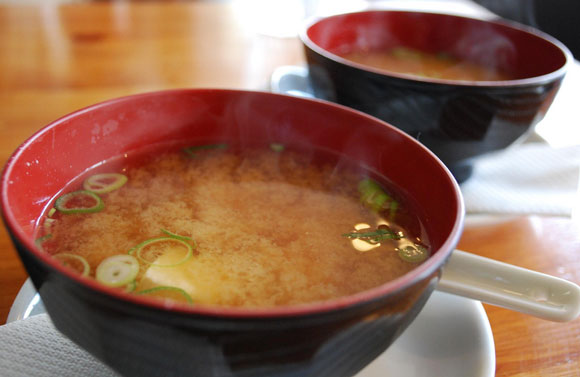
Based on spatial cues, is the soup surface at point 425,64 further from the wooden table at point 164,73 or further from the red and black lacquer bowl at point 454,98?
the wooden table at point 164,73

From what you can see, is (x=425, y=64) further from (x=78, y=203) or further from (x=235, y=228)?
(x=78, y=203)

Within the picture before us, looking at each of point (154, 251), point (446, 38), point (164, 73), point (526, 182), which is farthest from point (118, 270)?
point (446, 38)

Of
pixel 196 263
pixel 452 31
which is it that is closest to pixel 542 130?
pixel 452 31

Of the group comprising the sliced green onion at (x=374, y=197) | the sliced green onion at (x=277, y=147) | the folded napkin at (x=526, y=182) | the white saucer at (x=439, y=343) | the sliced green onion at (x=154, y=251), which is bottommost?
the folded napkin at (x=526, y=182)

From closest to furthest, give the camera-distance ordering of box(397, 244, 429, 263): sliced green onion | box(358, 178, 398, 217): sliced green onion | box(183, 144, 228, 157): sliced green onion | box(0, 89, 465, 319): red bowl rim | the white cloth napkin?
box(0, 89, 465, 319): red bowl rim
the white cloth napkin
box(397, 244, 429, 263): sliced green onion
box(358, 178, 398, 217): sliced green onion
box(183, 144, 228, 157): sliced green onion

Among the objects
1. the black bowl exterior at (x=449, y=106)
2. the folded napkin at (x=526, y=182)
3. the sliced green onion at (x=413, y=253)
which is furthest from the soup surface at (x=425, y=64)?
the sliced green onion at (x=413, y=253)

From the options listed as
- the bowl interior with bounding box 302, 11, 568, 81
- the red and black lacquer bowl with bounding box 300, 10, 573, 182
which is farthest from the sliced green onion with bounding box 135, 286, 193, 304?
the bowl interior with bounding box 302, 11, 568, 81

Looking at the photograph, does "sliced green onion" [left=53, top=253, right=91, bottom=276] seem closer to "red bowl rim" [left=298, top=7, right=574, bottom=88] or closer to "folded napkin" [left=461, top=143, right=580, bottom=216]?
"red bowl rim" [left=298, top=7, right=574, bottom=88]
